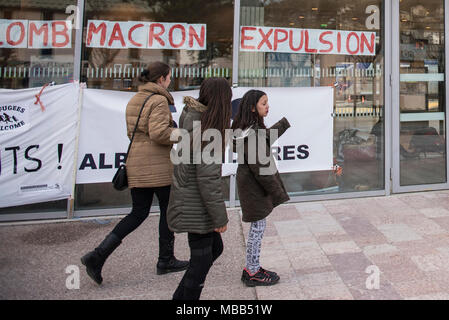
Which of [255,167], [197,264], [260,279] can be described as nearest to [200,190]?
[197,264]

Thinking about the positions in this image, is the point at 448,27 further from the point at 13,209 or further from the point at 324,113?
the point at 13,209

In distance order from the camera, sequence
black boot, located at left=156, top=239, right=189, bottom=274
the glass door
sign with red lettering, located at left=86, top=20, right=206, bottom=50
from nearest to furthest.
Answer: black boot, located at left=156, top=239, right=189, bottom=274 → sign with red lettering, located at left=86, top=20, right=206, bottom=50 → the glass door

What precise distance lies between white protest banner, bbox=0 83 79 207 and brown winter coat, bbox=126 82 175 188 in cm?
191

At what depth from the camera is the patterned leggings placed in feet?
9.82

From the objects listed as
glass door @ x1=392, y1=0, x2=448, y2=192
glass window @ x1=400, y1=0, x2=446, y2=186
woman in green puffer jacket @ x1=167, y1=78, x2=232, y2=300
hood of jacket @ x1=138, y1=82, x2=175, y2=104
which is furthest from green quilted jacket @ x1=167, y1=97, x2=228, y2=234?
glass window @ x1=400, y1=0, x2=446, y2=186

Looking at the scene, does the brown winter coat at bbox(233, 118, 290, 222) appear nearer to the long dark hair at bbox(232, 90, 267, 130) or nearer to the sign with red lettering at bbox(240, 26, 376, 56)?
the long dark hair at bbox(232, 90, 267, 130)

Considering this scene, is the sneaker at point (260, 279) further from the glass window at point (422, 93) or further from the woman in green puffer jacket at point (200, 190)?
the glass window at point (422, 93)

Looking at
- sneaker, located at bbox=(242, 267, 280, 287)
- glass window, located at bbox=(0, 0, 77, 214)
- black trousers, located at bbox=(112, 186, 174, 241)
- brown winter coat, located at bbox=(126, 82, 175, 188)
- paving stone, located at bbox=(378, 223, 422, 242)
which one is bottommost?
sneaker, located at bbox=(242, 267, 280, 287)

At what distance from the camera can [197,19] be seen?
523 cm

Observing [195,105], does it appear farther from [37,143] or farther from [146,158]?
[37,143]

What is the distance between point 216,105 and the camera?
2393 mm

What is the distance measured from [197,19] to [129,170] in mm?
2988

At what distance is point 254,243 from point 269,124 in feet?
8.31
